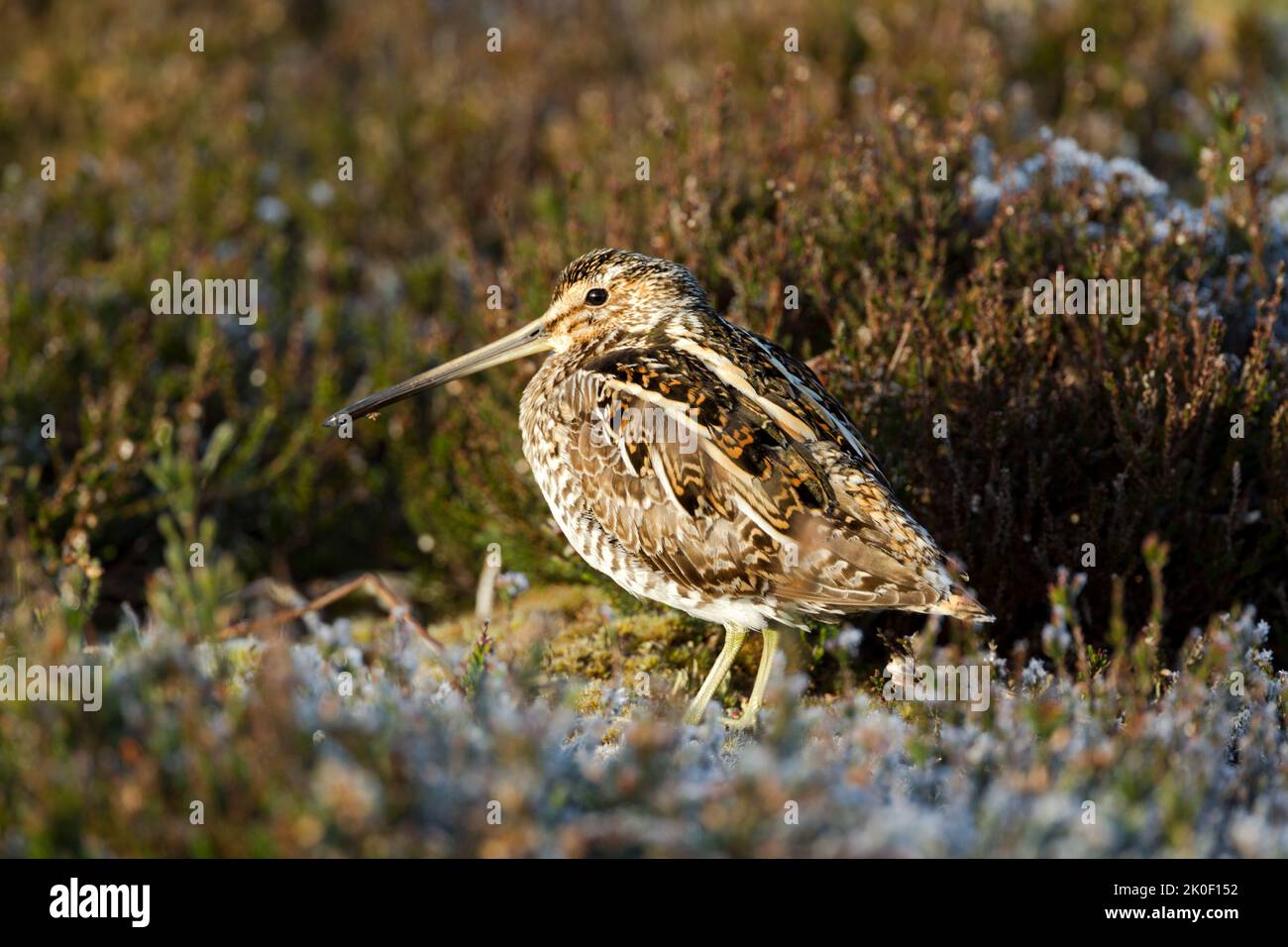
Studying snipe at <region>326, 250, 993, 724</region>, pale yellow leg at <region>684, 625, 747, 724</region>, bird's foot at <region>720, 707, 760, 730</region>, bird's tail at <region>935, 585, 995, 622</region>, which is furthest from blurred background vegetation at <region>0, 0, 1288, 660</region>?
bird's foot at <region>720, 707, 760, 730</region>

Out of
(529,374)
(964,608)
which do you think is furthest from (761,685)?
(529,374)

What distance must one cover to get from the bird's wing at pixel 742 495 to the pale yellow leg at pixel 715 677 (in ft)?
1.44

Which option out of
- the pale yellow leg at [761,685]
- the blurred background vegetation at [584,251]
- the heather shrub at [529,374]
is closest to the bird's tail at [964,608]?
the heather shrub at [529,374]

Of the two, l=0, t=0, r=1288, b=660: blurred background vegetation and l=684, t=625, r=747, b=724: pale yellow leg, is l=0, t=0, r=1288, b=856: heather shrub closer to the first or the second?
l=0, t=0, r=1288, b=660: blurred background vegetation

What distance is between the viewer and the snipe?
12.6 ft

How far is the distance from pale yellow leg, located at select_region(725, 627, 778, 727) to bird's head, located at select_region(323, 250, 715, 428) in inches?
42.6

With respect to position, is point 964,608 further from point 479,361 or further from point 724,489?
point 479,361

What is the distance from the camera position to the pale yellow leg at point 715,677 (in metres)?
4.21

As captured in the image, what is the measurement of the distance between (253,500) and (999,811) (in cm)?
428

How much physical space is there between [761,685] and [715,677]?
0.50 ft

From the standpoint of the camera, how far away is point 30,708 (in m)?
2.90

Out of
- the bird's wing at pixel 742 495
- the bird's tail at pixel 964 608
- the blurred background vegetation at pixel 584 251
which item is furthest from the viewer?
the blurred background vegetation at pixel 584 251

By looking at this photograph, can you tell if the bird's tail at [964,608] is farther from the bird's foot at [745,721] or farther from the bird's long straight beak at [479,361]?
the bird's long straight beak at [479,361]
